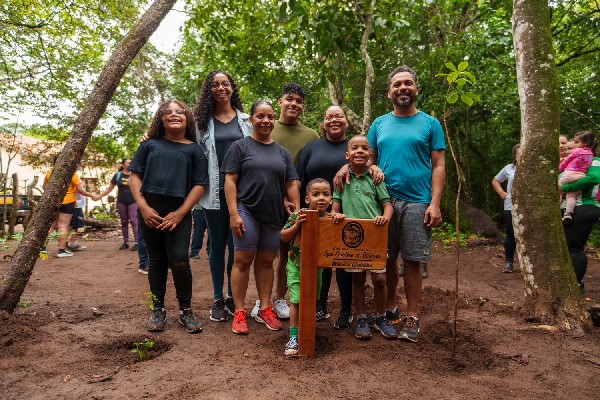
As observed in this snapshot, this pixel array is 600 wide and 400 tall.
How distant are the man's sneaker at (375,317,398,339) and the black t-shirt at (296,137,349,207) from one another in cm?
116

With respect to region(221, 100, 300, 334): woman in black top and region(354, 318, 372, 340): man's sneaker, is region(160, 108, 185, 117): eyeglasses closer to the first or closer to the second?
region(221, 100, 300, 334): woman in black top

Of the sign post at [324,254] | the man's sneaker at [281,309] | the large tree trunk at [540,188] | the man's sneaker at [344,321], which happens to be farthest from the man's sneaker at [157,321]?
the large tree trunk at [540,188]

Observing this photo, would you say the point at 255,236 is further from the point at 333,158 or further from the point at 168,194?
the point at 333,158

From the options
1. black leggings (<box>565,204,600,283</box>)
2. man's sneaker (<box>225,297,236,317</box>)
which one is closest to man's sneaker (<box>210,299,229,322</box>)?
man's sneaker (<box>225,297,236,317</box>)

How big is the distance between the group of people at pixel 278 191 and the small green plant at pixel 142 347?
26 centimetres

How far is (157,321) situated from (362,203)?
1.91 meters

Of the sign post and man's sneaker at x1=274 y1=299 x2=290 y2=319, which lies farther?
man's sneaker at x1=274 y1=299 x2=290 y2=319

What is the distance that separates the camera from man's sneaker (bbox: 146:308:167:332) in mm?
3458

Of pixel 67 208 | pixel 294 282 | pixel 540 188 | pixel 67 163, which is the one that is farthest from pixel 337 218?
pixel 67 208

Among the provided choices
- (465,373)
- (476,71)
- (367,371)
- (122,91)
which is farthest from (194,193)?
(122,91)

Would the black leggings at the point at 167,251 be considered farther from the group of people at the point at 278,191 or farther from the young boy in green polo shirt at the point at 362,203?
the young boy in green polo shirt at the point at 362,203

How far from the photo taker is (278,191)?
11.5 feet

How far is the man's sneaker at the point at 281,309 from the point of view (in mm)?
3824

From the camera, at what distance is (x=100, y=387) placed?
98.9 inches
